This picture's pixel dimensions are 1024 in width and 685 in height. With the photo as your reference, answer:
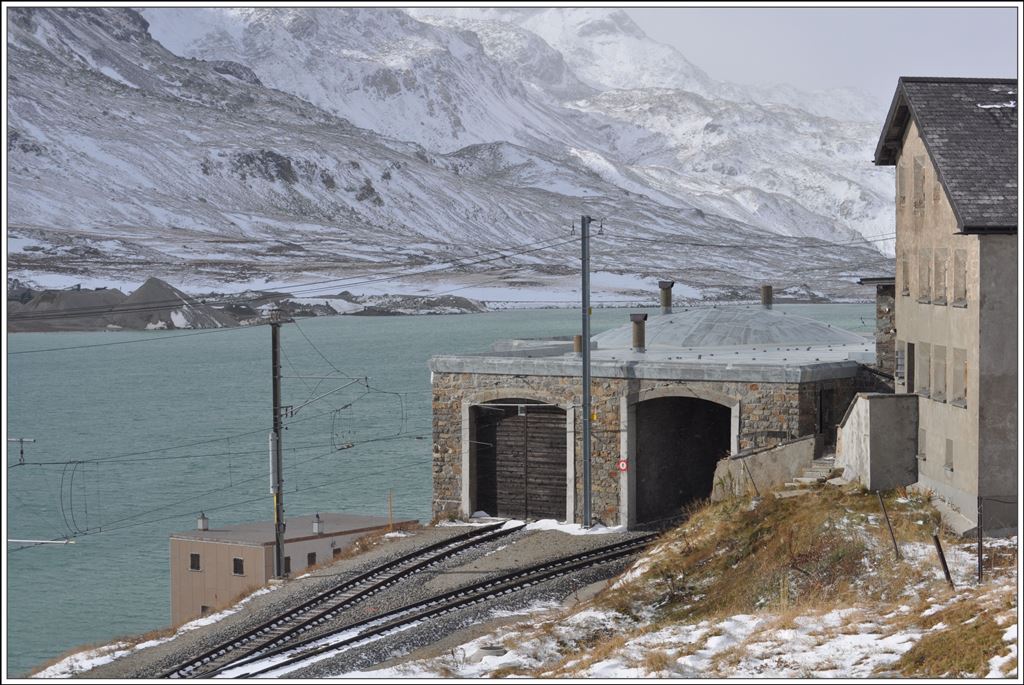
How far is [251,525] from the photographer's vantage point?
199ft

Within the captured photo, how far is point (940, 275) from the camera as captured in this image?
107ft

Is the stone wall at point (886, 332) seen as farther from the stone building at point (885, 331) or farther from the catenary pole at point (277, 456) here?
the catenary pole at point (277, 456)

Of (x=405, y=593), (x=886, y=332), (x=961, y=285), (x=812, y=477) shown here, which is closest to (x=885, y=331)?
(x=886, y=332)

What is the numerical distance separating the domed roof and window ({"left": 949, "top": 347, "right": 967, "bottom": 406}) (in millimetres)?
21814

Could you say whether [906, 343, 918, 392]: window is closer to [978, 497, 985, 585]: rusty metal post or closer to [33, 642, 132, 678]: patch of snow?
[978, 497, 985, 585]: rusty metal post

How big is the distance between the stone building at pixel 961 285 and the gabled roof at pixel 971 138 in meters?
0.02

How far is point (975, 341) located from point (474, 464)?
19675mm

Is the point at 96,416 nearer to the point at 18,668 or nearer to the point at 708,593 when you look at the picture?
the point at 18,668

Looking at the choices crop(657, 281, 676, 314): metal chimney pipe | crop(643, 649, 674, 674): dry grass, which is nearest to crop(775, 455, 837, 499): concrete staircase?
crop(643, 649, 674, 674): dry grass

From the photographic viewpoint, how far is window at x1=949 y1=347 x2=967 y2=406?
30750 millimetres

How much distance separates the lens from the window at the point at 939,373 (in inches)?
1266

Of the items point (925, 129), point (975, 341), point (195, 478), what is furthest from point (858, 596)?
point (195, 478)

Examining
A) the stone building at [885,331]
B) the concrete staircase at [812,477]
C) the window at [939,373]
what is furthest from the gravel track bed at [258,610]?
the window at [939,373]

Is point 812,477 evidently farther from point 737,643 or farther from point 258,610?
point 258,610
